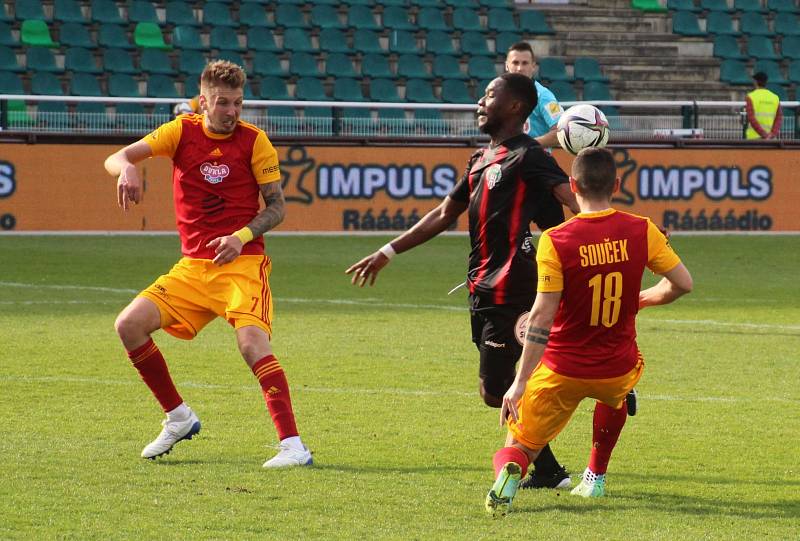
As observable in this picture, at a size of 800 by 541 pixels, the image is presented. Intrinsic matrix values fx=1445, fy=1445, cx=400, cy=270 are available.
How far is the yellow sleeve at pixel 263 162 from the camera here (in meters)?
6.40

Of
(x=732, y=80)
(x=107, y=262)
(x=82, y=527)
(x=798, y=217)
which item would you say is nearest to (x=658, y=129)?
(x=798, y=217)

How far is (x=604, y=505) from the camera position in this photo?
17.8 ft

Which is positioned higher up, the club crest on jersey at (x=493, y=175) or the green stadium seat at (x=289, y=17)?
the green stadium seat at (x=289, y=17)

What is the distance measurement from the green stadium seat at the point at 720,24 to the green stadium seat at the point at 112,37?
37.8 feet

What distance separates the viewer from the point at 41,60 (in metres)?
22.5

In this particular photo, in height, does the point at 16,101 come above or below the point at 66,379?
above

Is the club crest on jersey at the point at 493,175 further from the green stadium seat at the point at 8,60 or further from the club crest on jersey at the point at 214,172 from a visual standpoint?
the green stadium seat at the point at 8,60

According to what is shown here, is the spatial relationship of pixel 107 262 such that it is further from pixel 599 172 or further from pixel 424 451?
pixel 599 172

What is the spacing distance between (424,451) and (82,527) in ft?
6.37

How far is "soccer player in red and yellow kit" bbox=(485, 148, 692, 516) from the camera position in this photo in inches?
196

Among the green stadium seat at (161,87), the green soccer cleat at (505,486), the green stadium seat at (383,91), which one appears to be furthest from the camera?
the green stadium seat at (383,91)

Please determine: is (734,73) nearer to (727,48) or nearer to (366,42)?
(727,48)

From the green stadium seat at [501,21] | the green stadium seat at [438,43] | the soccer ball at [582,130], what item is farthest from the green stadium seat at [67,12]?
the soccer ball at [582,130]

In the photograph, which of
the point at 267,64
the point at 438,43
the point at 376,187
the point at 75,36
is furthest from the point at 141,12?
the point at 376,187
